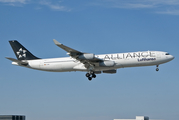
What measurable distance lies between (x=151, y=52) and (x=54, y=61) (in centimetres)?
1982

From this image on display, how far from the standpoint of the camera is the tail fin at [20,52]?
64.9 meters

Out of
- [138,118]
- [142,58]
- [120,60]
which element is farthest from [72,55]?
[138,118]

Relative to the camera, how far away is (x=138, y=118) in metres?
81.2

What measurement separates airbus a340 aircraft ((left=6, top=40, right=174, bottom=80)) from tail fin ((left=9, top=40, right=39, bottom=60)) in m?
0.95

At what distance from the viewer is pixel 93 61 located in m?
59.0

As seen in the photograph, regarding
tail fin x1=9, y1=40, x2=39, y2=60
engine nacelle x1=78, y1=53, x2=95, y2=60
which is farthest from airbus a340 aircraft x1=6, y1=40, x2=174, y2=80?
tail fin x1=9, y1=40, x2=39, y2=60

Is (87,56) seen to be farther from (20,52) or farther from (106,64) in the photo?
(20,52)

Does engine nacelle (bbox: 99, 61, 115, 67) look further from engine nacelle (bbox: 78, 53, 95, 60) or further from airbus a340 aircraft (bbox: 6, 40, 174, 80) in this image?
engine nacelle (bbox: 78, 53, 95, 60)

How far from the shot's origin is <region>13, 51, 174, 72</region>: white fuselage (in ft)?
191

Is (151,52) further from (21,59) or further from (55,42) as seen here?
(21,59)

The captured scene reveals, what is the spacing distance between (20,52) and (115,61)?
21.8m

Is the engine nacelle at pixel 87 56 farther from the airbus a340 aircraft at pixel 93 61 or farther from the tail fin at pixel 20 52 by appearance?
the tail fin at pixel 20 52

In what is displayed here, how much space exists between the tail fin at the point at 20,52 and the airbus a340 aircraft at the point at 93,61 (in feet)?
3.12

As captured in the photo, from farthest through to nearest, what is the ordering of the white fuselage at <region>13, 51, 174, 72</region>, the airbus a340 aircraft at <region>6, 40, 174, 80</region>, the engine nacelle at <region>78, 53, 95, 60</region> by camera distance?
the white fuselage at <region>13, 51, 174, 72</region>
the airbus a340 aircraft at <region>6, 40, 174, 80</region>
the engine nacelle at <region>78, 53, 95, 60</region>
